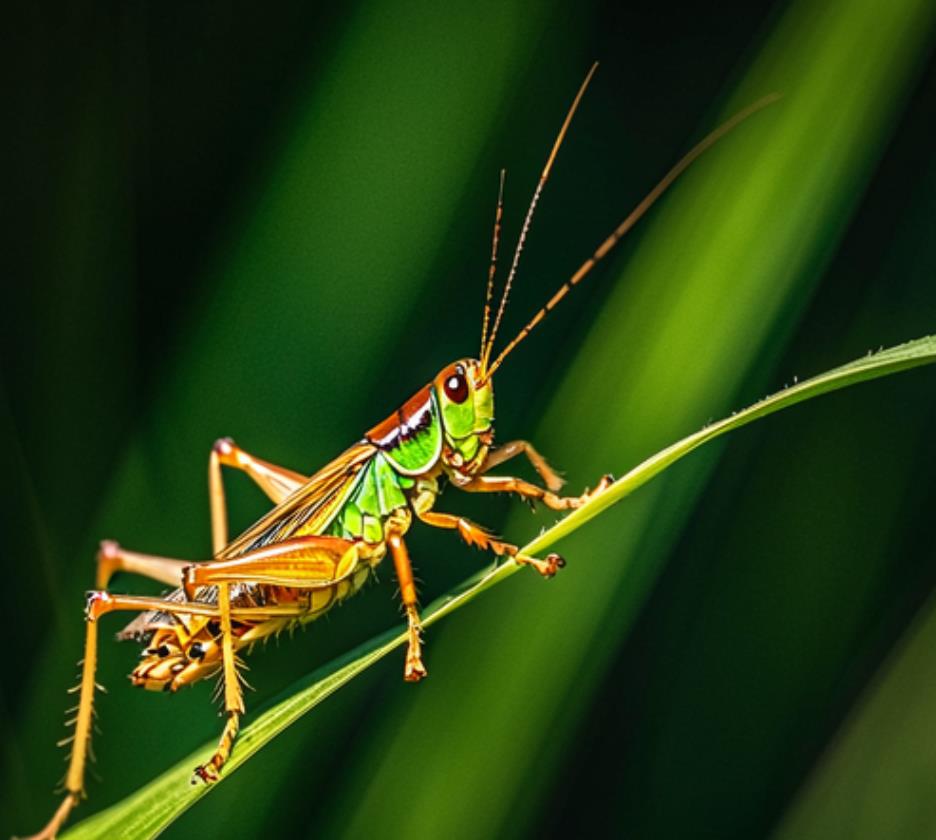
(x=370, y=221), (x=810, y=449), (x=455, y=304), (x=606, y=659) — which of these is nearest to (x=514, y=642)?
(x=606, y=659)

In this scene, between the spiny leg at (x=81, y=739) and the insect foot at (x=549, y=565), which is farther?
the spiny leg at (x=81, y=739)

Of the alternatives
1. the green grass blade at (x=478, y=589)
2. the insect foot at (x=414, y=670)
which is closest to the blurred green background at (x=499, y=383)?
the insect foot at (x=414, y=670)

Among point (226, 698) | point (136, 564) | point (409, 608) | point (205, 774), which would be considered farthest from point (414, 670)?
point (136, 564)

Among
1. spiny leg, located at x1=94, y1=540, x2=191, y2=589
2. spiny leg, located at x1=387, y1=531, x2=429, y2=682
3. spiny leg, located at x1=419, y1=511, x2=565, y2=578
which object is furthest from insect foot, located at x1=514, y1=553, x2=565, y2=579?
spiny leg, located at x1=94, y1=540, x2=191, y2=589

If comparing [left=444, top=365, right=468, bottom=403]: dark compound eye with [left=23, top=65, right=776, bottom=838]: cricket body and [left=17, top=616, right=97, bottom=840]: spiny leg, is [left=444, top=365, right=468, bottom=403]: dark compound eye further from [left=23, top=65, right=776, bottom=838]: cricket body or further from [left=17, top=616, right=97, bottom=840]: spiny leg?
[left=17, top=616, right=97, bottom=840]: spiny leg

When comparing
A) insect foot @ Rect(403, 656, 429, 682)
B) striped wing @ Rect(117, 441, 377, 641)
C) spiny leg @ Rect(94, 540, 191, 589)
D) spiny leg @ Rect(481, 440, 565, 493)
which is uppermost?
spiny leg @ Rect(94, 540, 191, 589)

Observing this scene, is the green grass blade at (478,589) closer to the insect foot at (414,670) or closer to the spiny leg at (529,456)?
the insect foot at (414,670)

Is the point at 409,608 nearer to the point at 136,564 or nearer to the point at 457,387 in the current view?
the point at 457,387
